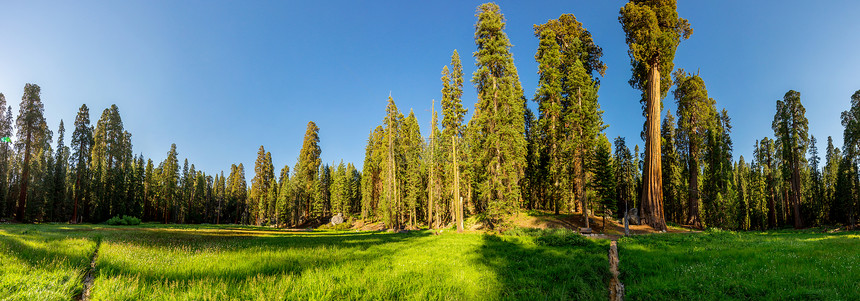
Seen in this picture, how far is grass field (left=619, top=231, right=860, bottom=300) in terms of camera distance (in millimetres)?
7543

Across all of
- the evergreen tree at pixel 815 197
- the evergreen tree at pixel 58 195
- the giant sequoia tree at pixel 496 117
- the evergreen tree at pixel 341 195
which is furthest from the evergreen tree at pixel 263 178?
the evergreen tree at pixel 815 197

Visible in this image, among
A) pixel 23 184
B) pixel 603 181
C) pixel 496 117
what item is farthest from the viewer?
pixel 23 184

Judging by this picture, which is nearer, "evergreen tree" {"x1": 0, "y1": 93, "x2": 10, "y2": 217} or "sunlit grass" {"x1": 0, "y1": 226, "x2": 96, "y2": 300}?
"sunlit grass" {"x1": 0, "y1": 226, "x2": 96, "y2": 300}

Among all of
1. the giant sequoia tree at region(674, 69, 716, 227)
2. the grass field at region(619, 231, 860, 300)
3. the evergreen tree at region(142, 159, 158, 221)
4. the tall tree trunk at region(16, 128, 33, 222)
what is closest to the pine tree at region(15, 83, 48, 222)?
the tall tree trunk at region(16, 128, 33, 222)

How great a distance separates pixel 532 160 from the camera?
40.5 metres

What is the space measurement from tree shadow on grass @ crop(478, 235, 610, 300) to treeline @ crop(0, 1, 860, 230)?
12850 millimetres

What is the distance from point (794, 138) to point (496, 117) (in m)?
38.9

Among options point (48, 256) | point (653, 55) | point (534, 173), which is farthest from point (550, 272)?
point (534, 173)

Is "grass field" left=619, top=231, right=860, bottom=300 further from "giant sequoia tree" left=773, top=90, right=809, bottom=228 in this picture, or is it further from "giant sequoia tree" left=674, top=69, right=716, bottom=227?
"giant sequoia tree" left=773, top=90, right=809, bottom=228

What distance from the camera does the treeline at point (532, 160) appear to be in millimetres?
27609

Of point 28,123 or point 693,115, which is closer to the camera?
point 28,123

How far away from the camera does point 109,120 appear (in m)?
55.6

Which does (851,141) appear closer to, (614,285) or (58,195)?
(614,285)

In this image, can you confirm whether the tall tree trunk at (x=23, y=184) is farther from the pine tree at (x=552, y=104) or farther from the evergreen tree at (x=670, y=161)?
the evergreen tree at (x=670, y=161)
